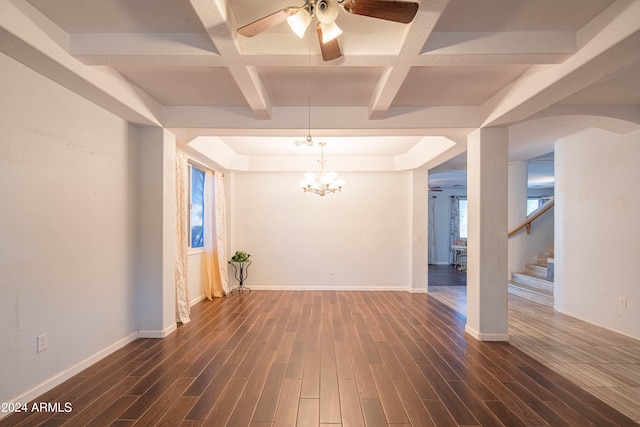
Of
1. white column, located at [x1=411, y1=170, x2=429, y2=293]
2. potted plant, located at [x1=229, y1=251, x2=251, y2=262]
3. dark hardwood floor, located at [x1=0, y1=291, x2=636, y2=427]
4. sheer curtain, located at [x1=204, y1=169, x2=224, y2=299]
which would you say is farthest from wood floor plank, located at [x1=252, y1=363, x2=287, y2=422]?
white column, located at [x1=411, y1=170, x2=429, y2=293]

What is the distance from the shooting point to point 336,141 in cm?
492

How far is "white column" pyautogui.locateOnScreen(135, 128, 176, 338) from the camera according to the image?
11.2 ft

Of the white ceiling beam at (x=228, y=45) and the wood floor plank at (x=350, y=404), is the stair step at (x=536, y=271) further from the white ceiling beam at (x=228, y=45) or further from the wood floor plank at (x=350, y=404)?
the white ceiling beam at (x=228, y=45)

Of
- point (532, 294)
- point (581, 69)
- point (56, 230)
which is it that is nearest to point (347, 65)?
point (581, 69)

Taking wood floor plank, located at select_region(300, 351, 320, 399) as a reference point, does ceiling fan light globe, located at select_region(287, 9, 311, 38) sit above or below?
above

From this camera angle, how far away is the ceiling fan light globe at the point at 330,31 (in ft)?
5.69

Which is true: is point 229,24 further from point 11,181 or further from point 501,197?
point 501,197

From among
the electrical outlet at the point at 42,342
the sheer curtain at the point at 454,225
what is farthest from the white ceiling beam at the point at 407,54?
the sheer curtain at the point at 454,225

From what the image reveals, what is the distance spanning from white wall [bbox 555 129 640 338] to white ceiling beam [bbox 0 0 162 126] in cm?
585

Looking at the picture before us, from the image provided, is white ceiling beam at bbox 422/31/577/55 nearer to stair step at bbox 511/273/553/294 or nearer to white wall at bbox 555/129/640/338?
white wall at bbox 555/129/640/338

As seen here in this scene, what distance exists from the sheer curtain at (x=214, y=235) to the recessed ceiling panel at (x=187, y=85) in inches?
86.3

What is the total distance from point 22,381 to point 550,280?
281 inches

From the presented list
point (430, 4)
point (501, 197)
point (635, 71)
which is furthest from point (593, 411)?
point (430, 4)

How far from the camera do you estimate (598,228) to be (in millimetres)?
4004
